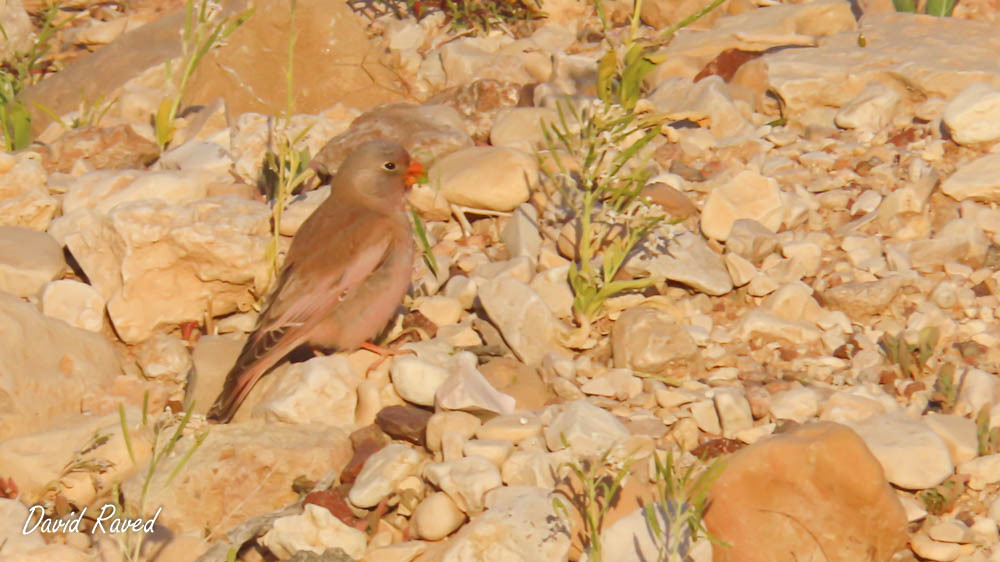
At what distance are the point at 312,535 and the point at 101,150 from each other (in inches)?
133

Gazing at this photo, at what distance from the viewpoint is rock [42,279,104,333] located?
5.71 metres

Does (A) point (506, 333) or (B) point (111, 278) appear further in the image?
(B) point (111, 278)

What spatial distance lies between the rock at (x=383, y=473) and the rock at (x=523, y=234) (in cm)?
146

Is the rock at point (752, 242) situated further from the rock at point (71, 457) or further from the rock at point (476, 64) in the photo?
the rock at point (71, 457)

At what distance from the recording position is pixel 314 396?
Answer: 196 inches

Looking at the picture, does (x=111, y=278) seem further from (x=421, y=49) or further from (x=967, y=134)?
(x=967, y=134)

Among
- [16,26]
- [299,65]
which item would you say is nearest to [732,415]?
→ [299,65]

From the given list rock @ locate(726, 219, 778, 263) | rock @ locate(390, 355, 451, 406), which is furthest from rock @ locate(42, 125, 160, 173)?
rock @ locate(726, 219, 778, 263)

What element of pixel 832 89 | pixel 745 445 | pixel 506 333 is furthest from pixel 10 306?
pixel 832 89

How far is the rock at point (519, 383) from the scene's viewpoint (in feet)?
16.5

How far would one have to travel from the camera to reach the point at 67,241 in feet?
19.6

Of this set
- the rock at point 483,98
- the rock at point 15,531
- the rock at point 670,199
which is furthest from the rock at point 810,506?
the rock at point 483,98

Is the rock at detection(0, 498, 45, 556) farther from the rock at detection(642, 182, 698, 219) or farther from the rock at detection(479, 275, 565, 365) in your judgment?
the rock at detection(642, 182, 698, 219)

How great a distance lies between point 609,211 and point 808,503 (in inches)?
70.6
